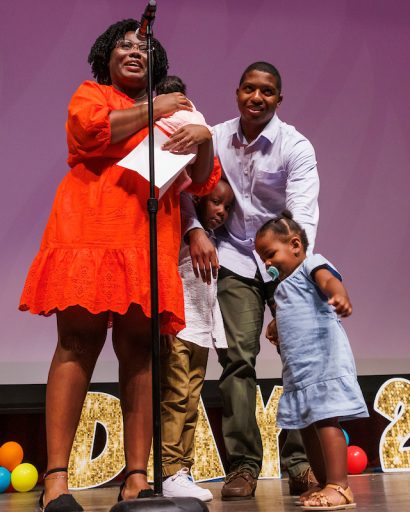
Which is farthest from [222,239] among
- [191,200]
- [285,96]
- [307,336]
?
[285,96]

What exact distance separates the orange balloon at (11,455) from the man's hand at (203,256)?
53.8 inches

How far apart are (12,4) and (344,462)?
2622 mm

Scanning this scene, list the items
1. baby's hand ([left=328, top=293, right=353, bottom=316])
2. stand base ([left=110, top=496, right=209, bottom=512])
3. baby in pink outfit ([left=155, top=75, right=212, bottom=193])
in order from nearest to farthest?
1. stand base ([left=110, top=496, right=209, bottom=512])
2. baby's hand ([left=328, top=293, right=353, bottom=316])
3. baby in pink outfit ([left=155, top=75, right=212, bottom=193])

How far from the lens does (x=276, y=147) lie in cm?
268

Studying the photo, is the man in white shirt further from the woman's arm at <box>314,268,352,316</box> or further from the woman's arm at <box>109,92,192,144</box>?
the woman's arm at <box>109,92,192,144</box>

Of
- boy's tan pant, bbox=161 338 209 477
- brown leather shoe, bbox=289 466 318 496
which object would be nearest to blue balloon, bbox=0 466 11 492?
boy's tan pant, bbox=161 338 209 477

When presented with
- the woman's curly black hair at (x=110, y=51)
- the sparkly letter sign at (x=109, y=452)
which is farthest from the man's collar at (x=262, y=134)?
the sparkly letter sign at (x=109, y=452)

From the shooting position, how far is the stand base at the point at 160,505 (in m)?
1.65

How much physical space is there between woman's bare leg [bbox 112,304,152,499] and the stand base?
321mm

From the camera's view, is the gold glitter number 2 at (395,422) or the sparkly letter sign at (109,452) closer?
the sparkly letter sign at (109,452)

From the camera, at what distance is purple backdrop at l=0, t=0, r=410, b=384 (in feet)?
11.7

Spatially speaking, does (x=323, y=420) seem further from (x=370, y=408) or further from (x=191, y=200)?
(x=370, y=408)

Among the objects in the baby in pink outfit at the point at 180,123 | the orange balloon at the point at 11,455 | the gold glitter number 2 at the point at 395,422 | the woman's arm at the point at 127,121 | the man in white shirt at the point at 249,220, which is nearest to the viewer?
the woman's arm at the point at 127,121

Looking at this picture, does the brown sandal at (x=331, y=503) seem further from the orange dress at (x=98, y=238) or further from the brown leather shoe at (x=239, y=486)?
the orange dress at (x=98, y=238)
